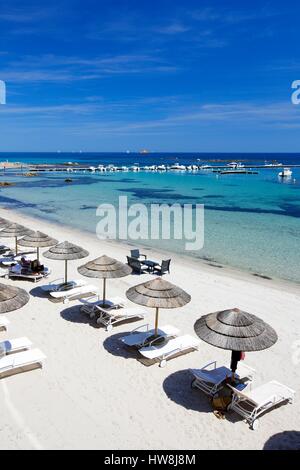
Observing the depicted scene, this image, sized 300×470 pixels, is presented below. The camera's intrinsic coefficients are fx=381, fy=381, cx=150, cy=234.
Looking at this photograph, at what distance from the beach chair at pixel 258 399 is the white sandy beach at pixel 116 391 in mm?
141

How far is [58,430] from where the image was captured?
20.1 feet

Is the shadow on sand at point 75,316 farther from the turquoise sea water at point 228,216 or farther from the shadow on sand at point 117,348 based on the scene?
the turquoise sea water at point 228,216

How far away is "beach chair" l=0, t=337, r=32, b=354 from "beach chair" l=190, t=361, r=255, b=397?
12.0 ft

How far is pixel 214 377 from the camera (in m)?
7.33

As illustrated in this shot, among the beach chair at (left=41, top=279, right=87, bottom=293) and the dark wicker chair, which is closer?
the beach chair at (left=41, top=279, right=87, bottom=293)

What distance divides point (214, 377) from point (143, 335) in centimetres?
224

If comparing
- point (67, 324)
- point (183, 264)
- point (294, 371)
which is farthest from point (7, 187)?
point (294, 371)

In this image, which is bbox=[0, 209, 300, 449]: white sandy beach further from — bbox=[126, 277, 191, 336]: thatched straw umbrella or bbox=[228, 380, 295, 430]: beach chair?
bbox=[126, 277, 191, 336]: thatched straw umbrella

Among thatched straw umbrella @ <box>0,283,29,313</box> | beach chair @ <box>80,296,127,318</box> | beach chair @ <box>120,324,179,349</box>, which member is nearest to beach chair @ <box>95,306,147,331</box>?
beach chair @ <box>80,296,127,318</box>

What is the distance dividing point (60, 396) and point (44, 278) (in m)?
7.15

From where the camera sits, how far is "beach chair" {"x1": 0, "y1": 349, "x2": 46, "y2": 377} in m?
7.49

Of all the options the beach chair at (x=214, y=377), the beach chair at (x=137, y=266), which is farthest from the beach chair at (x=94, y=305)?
the beach chair at (x=137, y=266)

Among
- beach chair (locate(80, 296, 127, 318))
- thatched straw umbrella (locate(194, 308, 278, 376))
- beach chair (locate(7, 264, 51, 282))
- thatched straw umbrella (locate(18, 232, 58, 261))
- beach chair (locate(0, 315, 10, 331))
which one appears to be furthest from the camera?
beach chair (locate(7, 264, 51, 282))
